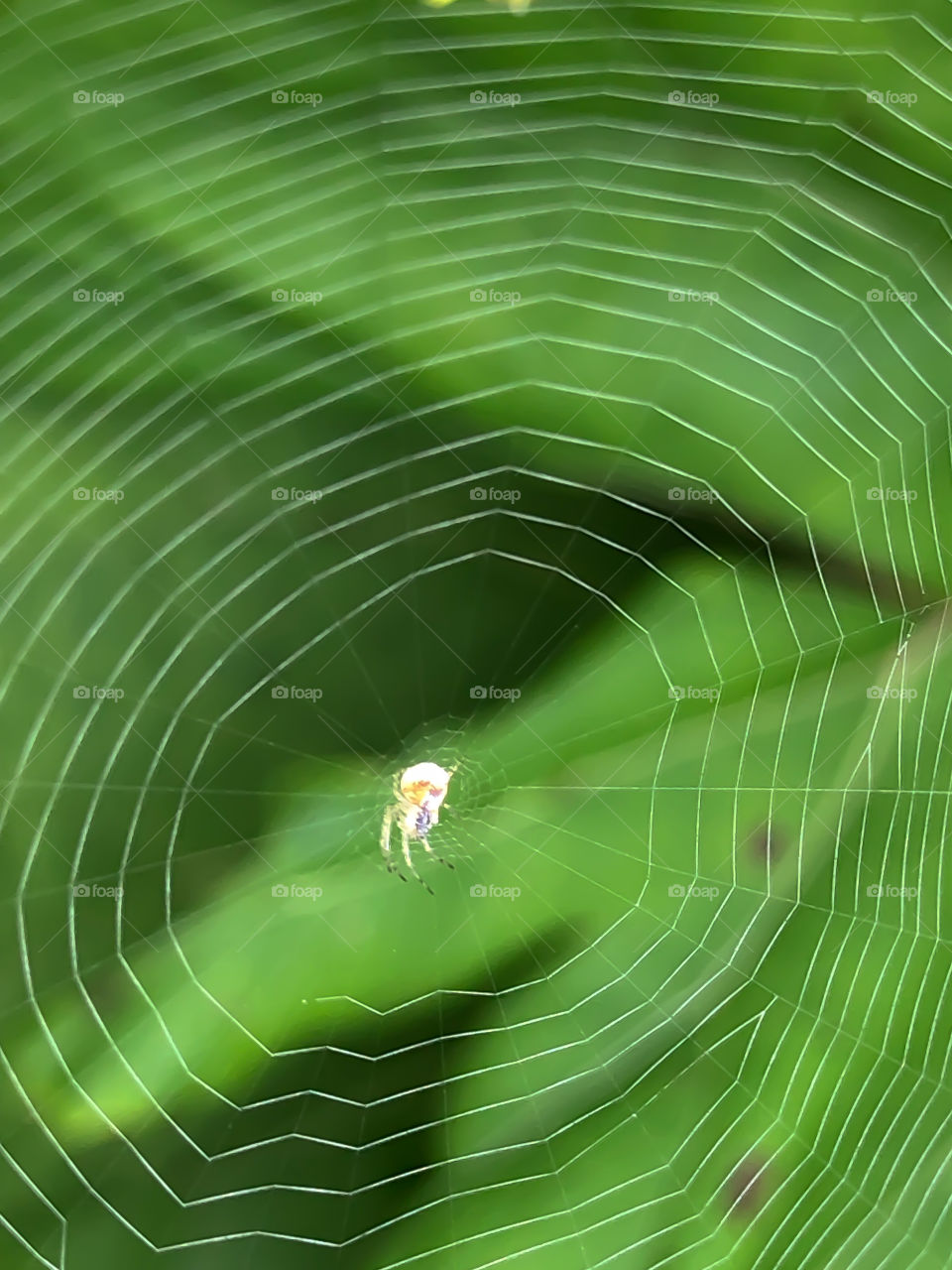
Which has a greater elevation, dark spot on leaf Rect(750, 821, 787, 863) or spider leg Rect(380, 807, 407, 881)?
spider leg Rect(380, 807, 407, 881)

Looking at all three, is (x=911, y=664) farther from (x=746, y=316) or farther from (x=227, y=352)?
(x=227, y=352)

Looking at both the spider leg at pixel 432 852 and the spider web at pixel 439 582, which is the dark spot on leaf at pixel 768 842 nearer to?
the spider web at pixel 439 582

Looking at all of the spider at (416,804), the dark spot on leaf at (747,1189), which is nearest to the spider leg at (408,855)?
the spider at (416,804)

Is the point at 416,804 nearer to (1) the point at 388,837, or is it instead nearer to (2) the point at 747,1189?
(1) the point at 388,837

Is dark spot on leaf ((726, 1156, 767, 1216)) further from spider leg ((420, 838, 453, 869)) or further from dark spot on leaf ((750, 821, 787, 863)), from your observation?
spider leg ((420, 838, 453, 869))

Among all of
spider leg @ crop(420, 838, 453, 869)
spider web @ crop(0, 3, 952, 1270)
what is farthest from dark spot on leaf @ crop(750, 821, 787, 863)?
spider leg @ crop(420, 838, 453, 869)
